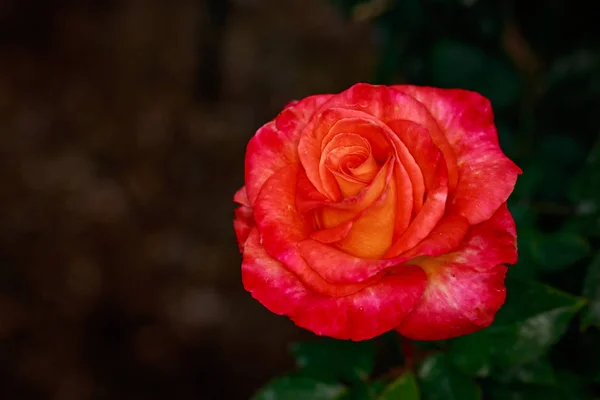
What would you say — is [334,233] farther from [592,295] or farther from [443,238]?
[592,295]

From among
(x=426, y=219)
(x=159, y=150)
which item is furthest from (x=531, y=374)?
(x=159, y=150)

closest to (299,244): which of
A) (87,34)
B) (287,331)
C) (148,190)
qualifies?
(287,331)

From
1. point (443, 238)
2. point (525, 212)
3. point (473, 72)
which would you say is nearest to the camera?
point (443, 238)

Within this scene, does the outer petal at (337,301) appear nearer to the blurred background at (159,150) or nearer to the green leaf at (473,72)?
the green leaf at (473,72)

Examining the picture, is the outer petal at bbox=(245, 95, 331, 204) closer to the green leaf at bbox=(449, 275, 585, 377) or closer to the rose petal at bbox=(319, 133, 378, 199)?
the rose petal at bbox=(319, 133, 378, 199)

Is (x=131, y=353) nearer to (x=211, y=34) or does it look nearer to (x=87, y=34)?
(x=211, y=34)

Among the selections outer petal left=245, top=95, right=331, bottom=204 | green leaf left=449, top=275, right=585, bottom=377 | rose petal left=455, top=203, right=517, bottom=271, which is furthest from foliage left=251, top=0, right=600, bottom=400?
outer petal left=245, top=95, right=331, bottom=204
